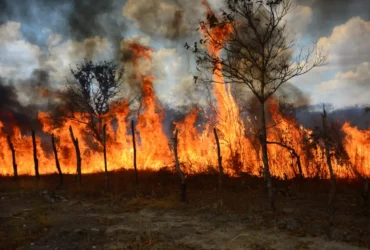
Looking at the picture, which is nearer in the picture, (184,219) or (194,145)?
(184,219)

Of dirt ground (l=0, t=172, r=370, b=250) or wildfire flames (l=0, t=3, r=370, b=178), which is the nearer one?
dirt ground (l=0, t=172, r=370, b=250)

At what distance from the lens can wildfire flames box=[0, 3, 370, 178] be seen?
22438 mm

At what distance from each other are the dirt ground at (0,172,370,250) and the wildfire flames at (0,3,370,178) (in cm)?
241

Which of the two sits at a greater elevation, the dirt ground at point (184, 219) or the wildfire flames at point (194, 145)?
the wildfire flames at point (194, 145)

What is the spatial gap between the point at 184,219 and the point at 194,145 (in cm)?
1724

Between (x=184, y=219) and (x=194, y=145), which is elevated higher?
(x=194, y=145)

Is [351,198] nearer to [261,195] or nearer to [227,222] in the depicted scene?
[261,195]

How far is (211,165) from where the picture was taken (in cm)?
2727

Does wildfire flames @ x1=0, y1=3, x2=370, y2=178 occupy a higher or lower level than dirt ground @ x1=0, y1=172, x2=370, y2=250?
higher

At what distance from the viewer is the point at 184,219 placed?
14.0 metres

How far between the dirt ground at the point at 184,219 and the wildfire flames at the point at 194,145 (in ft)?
7.92

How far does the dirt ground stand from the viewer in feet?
35.2

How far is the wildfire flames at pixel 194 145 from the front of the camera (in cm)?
2244

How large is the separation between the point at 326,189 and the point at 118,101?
80.3 ft
